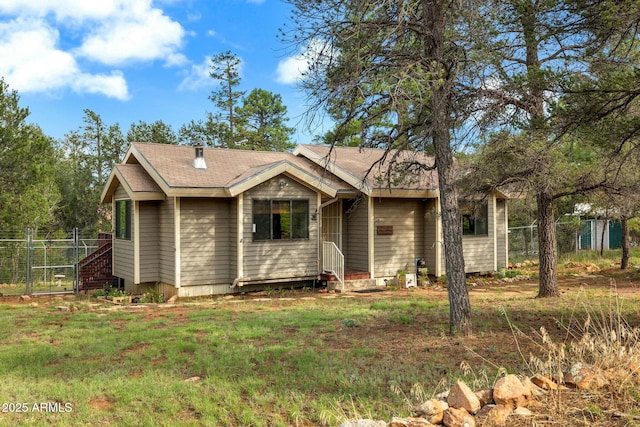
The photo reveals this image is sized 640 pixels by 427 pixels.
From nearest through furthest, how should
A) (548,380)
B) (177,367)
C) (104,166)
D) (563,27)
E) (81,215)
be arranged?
(548,380) → (177,367) → (563,27) → (81,215) → (104,166)

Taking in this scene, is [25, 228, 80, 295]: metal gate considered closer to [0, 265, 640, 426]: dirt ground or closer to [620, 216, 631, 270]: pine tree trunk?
[0, 265, 640, 426]: dirt ground

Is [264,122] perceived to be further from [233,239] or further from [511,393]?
[511,393]

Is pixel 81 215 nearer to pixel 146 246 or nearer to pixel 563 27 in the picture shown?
pixel 146 246

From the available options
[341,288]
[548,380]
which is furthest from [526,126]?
[341,288]

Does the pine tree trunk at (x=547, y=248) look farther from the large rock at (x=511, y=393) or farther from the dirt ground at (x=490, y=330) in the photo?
the large rock at (x=511, y=393)

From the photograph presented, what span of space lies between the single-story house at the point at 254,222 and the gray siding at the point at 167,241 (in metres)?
0.03

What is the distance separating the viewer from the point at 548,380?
453cm

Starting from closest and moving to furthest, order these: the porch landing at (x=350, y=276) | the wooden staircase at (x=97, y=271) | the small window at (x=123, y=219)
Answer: the porch landing at (x=350, y=276), the small window at (x=123, y=219), the wooden staircase at (x=97, y=271)

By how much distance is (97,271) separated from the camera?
643 inches

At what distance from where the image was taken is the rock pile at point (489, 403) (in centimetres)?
391

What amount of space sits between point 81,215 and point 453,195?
29.3 metres

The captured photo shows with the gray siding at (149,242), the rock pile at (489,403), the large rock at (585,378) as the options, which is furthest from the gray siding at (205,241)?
the large rock at (585,378)

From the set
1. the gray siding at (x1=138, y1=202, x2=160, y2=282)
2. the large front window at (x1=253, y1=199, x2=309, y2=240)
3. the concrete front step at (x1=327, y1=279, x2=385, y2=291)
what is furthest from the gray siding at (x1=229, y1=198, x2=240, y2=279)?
the concrete front step at (x1=327, y1=279, x2=385, y2=291)

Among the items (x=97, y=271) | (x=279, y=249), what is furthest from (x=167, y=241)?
(x=97, y=271)
